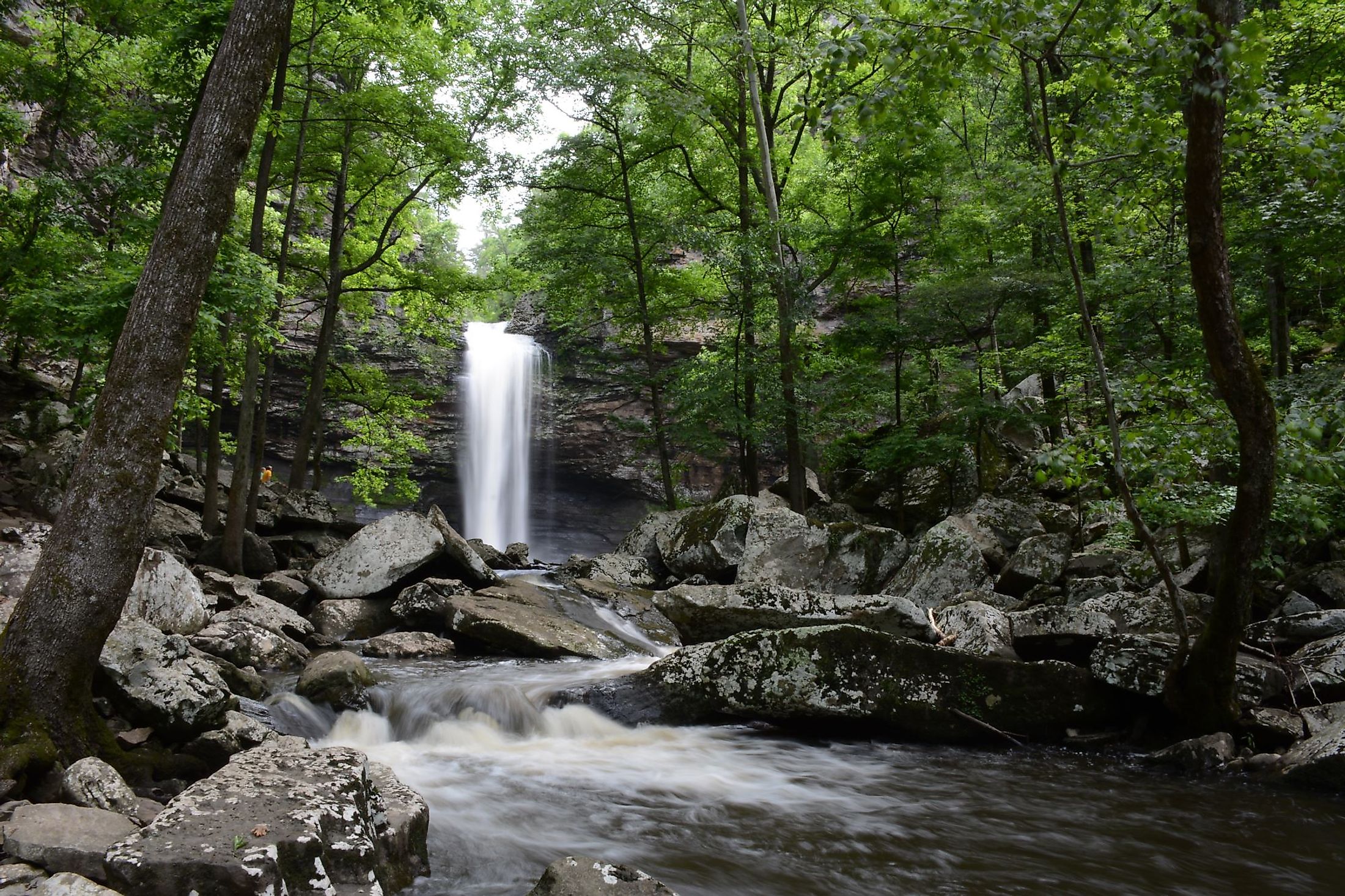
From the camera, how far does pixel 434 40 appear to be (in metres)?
14.0

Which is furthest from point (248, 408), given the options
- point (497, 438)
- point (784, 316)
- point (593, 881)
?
point (497, 438)

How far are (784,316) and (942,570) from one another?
5.50m

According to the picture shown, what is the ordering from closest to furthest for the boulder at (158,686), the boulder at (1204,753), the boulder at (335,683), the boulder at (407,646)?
1. the boulder at (158,686)
2. the boulder at (1204,753)
3. the boulder at (335,683)
4. the boulder at (407,646)

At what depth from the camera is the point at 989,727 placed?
6402 millimetres

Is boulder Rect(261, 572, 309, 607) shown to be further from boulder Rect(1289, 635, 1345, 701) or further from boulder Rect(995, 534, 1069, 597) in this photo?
boulder Rect(1289, 635, 1345, 701)

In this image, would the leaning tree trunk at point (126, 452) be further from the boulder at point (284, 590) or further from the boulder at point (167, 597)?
the boulder at point (284, 590)

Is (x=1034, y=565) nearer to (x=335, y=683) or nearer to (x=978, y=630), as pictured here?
(x=978, y=630)

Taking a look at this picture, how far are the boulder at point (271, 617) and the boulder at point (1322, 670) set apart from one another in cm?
979

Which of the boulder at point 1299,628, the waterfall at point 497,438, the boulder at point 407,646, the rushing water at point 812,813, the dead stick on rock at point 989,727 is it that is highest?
the waterfall at point 497,438

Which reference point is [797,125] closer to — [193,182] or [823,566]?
[823,566]

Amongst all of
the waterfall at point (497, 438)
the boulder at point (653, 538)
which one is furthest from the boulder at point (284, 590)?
the waterfall at point (497, 438)

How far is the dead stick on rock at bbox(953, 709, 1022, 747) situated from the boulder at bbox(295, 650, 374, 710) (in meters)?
5.31

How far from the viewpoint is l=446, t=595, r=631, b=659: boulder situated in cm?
939

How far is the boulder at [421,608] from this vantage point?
10422 mm
